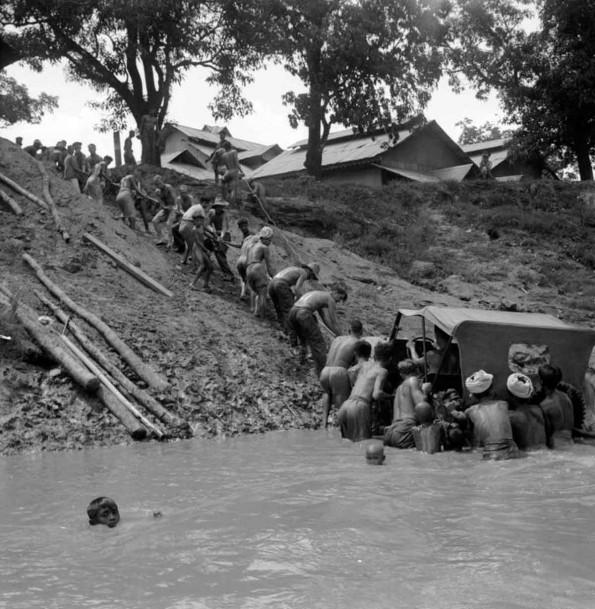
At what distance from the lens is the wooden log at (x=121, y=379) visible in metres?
9.54

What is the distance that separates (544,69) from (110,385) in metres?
28.3

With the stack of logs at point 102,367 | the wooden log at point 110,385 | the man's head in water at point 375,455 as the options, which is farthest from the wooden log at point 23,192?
the man's head in water at point 375,455

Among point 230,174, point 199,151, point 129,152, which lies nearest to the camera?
→ point 230,174

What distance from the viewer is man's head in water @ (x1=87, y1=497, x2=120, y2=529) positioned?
17.5 ft

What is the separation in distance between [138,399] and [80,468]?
217 centimetres

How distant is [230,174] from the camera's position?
2122 centimetres

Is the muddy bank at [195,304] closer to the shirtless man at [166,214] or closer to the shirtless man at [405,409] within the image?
the shirtless man at [166,214]

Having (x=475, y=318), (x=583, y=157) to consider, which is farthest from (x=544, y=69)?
(x=475, y=318)

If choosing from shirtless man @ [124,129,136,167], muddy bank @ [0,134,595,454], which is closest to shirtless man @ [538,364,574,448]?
muddy bank @ [0,134,595,454]

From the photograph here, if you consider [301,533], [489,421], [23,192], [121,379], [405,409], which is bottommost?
[301,533]

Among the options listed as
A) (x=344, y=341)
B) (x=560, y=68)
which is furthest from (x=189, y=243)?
(x=560, y=68)

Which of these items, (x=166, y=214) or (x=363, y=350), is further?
(x=166, y=214)

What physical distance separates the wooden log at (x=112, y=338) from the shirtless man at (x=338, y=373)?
2150 millimetres

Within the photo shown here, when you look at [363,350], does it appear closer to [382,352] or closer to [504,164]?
[382,352]
